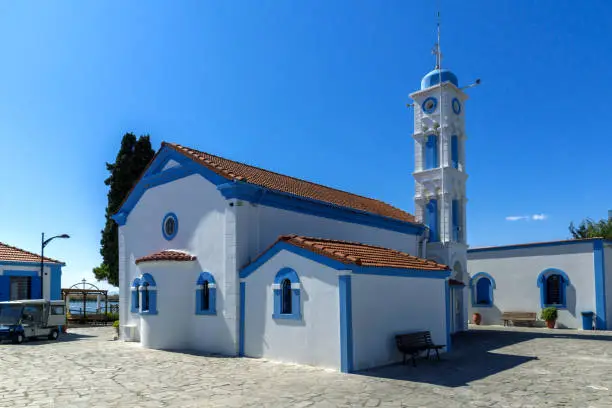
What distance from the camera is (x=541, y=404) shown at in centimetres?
888

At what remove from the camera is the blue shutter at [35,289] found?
2417 centimetres

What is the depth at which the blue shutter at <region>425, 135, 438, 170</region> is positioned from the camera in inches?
943

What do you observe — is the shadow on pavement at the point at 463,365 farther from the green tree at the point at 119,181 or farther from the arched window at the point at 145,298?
the green tree at the point at 119,181

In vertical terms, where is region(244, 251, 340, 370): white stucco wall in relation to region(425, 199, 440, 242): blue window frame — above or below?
below

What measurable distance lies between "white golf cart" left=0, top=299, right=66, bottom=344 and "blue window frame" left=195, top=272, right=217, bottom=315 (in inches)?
306

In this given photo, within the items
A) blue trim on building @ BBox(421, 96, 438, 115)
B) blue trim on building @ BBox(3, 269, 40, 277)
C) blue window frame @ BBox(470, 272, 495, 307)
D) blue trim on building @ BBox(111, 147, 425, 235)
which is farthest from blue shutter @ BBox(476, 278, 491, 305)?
blue trim on building @ BBox(3, 269, 40, 277)

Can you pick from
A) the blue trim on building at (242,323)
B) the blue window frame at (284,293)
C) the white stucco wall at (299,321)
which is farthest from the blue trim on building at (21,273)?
the blue window frame at (284,293)

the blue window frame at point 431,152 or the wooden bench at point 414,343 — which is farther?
the blue window frame at point 431,152

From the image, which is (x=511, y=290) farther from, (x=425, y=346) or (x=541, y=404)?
(x=541, y=404)

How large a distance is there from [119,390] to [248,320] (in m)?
4.92

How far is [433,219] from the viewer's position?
23.8 metres

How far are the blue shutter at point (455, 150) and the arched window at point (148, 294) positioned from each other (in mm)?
14965

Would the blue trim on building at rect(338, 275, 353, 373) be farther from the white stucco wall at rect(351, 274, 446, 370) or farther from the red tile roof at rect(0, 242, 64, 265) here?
the red tile roof at rect(0, 242, 64, 265)

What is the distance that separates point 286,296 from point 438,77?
1518 cm
